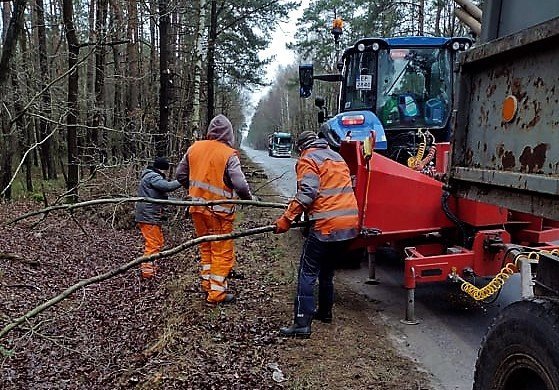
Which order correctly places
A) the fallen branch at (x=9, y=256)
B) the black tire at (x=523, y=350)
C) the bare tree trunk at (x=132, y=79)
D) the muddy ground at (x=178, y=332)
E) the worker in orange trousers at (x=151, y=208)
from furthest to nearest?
1. the bare tree trunk at (x=132, y=79)
2. the fallen branch at (x=9, y=256)
3. the worker in orange trousers at (x=151, y=208)
4. the muddy ground at (x=178, y=332)
5. the black tire at (x=523, y=350)

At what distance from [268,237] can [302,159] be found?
15.0 feet

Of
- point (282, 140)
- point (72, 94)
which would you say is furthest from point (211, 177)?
point (282, 140)

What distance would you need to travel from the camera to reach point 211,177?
5992mm

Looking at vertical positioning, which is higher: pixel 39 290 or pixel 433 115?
pixel 433 115

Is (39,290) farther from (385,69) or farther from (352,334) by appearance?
(385,69)

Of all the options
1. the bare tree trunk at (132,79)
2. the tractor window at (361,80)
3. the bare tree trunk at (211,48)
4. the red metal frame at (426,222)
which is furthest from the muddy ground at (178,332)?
the bare tree trunk at (211,48)

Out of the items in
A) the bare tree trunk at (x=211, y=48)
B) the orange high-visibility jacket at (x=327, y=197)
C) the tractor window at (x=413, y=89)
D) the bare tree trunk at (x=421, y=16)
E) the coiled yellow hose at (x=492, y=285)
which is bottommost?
the coiled yellow hose at (x=492, y=285)

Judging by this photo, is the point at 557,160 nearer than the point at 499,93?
Yes

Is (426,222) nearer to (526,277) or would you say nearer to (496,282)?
(496,282)

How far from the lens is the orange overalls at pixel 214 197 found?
5.97 meters

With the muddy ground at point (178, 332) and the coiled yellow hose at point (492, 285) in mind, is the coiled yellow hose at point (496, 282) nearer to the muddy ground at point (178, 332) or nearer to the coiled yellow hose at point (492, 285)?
the coiled yellow hose at point (492, 285)

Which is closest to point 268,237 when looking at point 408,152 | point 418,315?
point 408,152

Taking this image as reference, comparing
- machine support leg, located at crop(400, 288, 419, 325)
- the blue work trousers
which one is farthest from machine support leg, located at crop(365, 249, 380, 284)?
the blue work trousers

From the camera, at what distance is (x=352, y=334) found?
5262 mm
